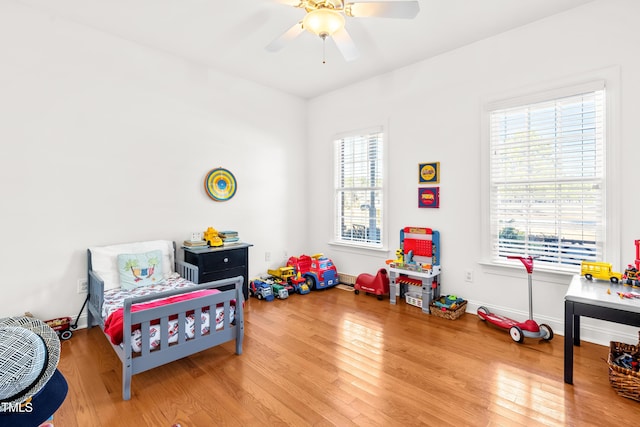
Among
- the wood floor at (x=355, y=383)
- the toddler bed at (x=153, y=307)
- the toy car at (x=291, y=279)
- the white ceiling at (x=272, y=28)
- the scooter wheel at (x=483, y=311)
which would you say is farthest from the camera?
the toy car at (x=291, y=279)

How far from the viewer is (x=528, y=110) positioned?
307 cm

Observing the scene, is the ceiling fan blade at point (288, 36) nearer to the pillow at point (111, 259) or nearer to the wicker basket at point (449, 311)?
the pillow at point (111, 259)

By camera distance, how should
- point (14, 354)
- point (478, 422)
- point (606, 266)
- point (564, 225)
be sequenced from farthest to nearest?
point (564, 225)
point (606, 266)
point (478, 422)
point (14, 354)

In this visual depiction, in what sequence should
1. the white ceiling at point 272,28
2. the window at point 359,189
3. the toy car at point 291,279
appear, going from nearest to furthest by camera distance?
the white ceiling at point 272,28
the toy car at point 291,279
the window at point 359,189

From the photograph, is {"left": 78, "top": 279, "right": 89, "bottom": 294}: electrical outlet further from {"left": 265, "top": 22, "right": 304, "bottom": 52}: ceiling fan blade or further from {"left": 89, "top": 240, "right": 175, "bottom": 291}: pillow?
{"left": 265, "top": 22, "right": 304, "bottom": 52}: ceiling fan blade

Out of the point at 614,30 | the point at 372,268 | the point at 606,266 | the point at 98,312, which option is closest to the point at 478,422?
the point at 606,266

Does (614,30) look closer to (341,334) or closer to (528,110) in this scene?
(528,110)

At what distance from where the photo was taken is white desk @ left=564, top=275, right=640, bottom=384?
76.8 inches

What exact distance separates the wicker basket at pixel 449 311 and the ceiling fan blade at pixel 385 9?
2.72 m

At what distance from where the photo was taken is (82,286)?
3062 millimetres

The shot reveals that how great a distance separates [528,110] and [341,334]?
9.25 feet

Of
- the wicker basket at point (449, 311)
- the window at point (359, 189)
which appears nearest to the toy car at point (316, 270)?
the window at point (359, 189)

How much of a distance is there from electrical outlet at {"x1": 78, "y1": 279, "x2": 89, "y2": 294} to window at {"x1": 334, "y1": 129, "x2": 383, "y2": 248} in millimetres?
3106

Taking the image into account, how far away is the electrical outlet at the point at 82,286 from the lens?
3053 mm
